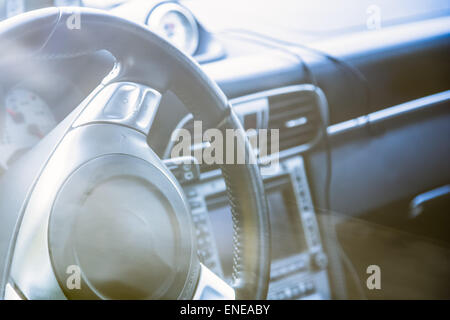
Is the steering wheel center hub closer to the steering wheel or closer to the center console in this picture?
the steering wheel

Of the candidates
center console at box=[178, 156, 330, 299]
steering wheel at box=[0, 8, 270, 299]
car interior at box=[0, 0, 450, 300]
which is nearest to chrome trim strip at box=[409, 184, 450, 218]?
car interior at box=[0, 0, 450, 300]

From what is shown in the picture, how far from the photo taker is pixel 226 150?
0.80m

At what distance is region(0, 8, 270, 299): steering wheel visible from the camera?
678 mm

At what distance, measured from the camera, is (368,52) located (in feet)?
4.66

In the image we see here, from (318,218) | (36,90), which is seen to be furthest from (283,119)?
(36,90)

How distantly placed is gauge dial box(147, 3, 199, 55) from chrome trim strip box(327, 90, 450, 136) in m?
0.41

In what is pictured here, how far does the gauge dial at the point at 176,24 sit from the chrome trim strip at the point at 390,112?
16.2 inches

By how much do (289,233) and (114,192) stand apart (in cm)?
62

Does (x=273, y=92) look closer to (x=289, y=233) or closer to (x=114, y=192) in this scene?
(x=289, y=233)

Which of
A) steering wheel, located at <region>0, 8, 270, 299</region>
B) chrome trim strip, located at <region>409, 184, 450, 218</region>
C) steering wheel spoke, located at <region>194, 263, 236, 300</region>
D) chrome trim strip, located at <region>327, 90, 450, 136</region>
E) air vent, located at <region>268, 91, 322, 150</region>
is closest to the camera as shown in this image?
steering wheel, located at <region>0, 8, 270, 299</region>

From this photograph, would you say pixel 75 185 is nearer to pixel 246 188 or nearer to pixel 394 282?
pixel 246 188

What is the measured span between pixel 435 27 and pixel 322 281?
78 cm

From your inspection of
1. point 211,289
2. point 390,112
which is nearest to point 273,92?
point 390,112

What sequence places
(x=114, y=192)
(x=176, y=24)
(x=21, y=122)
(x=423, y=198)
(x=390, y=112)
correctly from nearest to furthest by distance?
(x=114, y=192)
(x=21, y=122)
(x=176, y=24)
(x=390, y=112)
(x=423, y=198)
